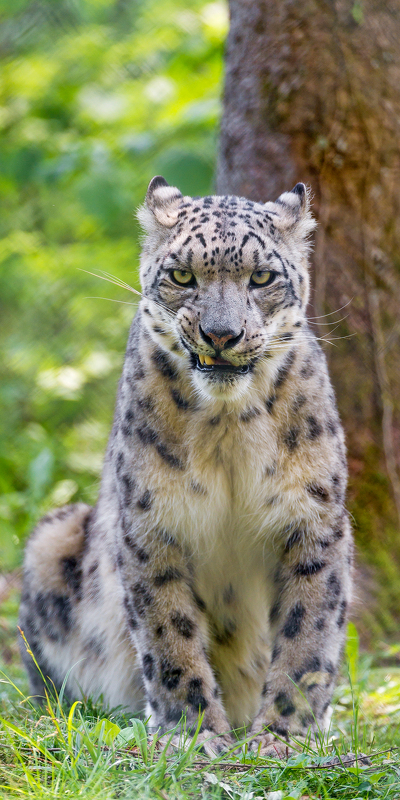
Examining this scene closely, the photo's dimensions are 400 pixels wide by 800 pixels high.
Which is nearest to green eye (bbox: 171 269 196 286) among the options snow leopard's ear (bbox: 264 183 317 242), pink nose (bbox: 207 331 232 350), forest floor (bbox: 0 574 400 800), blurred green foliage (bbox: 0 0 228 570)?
pink nose (bbox: 207 331 232 350)

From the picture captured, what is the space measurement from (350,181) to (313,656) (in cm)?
381

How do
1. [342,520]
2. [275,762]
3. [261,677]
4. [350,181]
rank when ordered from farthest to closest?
[350,181] < [261,677] < [342,520] < [275,762]

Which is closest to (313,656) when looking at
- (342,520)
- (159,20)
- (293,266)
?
(342,520)

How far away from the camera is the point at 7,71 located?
12.0m

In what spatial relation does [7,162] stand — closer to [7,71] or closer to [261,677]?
[7,71]

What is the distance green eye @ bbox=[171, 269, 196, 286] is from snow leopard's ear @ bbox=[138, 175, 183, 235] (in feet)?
1.40

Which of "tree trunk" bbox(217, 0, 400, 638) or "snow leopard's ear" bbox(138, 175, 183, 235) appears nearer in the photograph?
"snow leopard's ear" bbox(138, 175, 183, 235)

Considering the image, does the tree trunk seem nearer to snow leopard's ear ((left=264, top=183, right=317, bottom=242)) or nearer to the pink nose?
snow leopard's ear ((left=264, top=183, right=317, bottom=242))

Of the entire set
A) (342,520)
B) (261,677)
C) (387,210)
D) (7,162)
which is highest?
(7,162)

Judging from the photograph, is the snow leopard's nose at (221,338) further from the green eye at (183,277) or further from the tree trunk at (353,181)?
the tree trunk at (353,181)

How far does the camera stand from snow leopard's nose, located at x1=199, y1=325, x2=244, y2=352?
12.1 feet

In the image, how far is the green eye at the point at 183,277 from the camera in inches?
158

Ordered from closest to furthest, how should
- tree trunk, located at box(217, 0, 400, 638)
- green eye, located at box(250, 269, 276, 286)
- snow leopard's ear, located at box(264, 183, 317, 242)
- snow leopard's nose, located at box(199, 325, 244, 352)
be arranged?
snow leopard's nose, located at box(199, 325, 244, 352) → green eye, located at box(250, 269, 276, 286) → snow leopard's ear, located at box(264, 183, 317, 242) → tree trunk, located at box(217, 0, 400, 638)

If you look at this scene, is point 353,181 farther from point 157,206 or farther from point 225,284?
point 225,284
